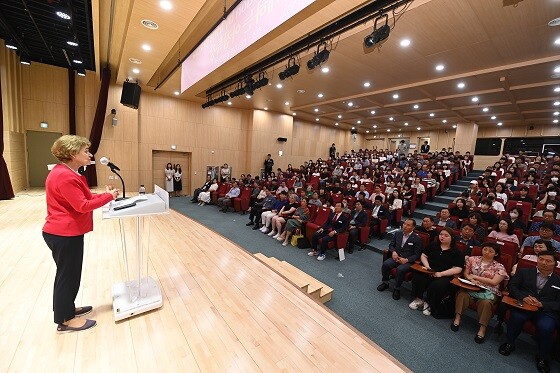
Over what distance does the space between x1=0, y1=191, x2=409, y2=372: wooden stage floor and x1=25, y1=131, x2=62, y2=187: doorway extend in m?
6.73

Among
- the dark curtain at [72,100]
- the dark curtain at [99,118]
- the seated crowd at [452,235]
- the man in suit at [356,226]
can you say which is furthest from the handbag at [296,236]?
the dark curtain at [72,100]

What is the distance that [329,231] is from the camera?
4.75m

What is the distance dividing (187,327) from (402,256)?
297cm

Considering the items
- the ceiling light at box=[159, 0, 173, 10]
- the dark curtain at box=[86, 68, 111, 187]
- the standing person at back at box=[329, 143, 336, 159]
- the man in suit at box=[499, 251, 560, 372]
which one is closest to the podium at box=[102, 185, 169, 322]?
the ceiling light at box=[159, 0, 173, 10]

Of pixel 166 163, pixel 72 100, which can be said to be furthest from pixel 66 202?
pixel 166 163

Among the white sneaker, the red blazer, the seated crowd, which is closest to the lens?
the red blazer

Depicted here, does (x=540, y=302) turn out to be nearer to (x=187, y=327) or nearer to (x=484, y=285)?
(x=484, y=285)

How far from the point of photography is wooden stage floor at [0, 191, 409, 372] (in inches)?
64.2

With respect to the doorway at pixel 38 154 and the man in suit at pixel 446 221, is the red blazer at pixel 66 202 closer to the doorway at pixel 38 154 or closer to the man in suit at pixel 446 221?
the man in suit at pixel 446 221

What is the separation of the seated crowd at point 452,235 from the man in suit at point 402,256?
0.04ft

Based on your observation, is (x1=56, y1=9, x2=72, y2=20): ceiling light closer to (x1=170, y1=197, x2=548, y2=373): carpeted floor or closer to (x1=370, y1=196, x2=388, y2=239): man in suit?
(x1=170, y1=197, x2=548, y2=373): carpeted floor

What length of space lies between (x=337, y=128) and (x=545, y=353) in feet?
51.5

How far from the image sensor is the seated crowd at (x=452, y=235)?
2.52 meters

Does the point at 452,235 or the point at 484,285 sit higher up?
the point at 452,235
